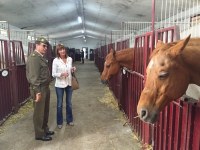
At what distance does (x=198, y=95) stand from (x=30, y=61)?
7.10ft

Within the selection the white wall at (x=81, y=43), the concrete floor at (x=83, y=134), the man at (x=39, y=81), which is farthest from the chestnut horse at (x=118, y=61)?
the white wall at (x=81, y=43)

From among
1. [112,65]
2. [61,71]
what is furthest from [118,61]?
[61,71]

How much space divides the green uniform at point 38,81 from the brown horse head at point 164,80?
1988 millimetres

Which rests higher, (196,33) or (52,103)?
(196,33)

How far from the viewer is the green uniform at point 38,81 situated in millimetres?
3334

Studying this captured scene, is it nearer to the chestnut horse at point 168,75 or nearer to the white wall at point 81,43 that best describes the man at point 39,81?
the chestnut horse at point 168,75

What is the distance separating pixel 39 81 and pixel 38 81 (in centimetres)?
2

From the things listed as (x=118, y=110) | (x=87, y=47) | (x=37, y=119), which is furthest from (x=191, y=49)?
(x=87, y=47)

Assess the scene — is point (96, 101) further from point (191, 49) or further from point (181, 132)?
point (191, 49)

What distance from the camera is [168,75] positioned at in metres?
1.62

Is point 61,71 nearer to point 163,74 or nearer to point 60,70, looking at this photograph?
point 60,70

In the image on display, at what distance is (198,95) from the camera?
6.95ft

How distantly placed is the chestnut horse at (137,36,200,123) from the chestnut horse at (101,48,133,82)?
2.70 metres

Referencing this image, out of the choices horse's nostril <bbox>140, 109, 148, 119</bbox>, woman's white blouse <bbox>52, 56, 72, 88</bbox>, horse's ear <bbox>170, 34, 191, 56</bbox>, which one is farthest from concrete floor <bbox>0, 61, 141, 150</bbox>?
horse's ear <bbox>170, 34, 191, 56</bbox>
